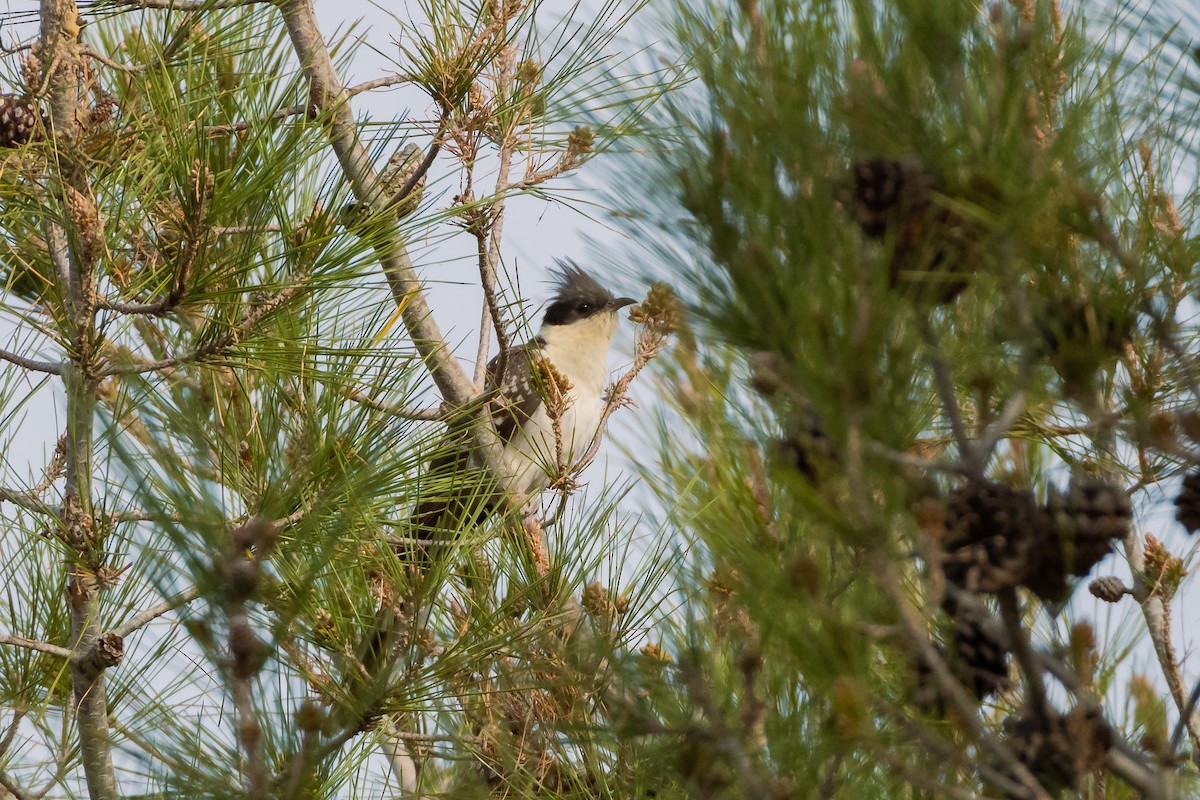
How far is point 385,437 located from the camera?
2590 mm

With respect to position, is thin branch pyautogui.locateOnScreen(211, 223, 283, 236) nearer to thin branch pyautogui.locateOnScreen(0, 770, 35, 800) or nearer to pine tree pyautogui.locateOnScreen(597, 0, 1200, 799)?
pine tree pyautogui.locateOnScreen(597, 0, 1200, 799)

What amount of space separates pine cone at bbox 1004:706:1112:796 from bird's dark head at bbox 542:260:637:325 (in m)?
4.85

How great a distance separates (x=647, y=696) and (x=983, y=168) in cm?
84

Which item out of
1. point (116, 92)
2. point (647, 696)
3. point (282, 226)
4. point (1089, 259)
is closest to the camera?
point (1089, 259)

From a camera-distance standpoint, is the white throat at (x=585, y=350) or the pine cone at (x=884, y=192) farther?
the white throat at (x=585, y=350)

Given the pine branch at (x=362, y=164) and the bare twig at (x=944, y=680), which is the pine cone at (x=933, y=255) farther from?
the pine branch at (x=362, y=164)

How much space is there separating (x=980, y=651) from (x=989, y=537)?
19cm

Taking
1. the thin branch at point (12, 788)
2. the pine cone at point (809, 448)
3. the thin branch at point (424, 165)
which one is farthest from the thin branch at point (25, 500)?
the pine cone at point (809, 448)

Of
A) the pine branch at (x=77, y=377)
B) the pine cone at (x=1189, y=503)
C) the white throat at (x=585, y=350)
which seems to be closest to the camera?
the pine cone at (x=1189, y=503)

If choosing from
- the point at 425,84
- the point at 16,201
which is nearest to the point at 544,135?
the point at 425,84

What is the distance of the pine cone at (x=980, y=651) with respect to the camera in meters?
1.42

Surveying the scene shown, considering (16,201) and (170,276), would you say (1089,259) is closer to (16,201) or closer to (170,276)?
(170,276)

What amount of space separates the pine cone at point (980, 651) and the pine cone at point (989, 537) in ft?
0.36

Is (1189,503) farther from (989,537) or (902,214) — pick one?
(902,214)
